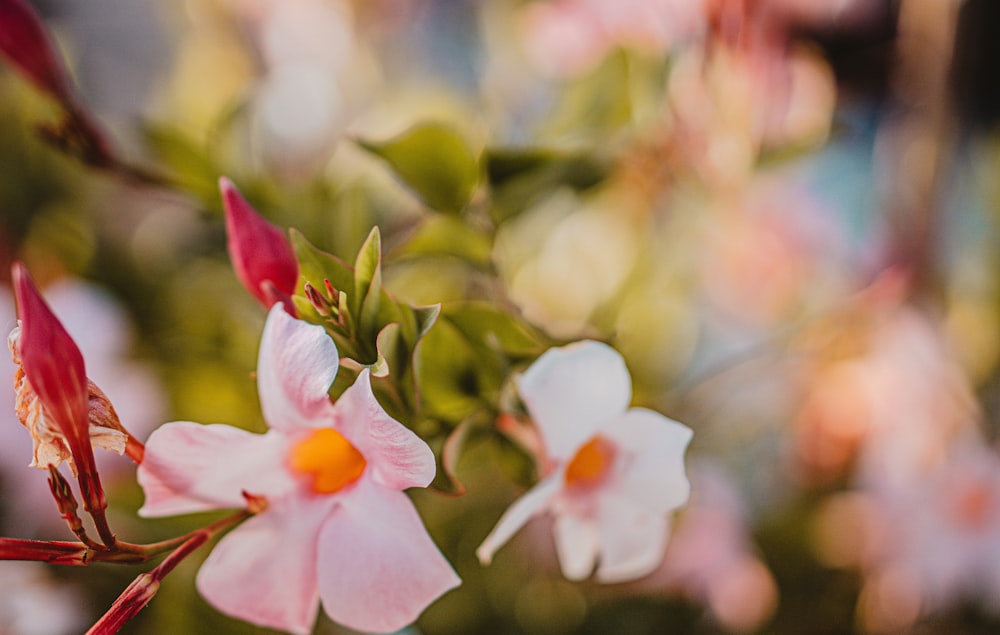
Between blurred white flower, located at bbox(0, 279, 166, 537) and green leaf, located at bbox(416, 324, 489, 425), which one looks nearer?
green leaf, located at bbox(416, 324, 489, 425)

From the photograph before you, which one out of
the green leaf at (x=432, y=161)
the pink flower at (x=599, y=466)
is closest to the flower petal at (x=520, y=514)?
the pink flower at (x=599, y=466)

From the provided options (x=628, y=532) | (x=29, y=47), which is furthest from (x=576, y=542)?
(x=29, y=47)

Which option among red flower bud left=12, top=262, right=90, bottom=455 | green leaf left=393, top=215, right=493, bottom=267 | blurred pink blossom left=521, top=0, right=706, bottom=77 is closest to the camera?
red flower bud left=12, top=262, right=90, bottom=455

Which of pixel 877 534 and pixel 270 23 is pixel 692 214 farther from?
pixel 270 23

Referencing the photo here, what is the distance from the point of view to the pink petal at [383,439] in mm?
146

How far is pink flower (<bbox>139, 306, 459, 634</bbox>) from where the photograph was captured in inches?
5.9

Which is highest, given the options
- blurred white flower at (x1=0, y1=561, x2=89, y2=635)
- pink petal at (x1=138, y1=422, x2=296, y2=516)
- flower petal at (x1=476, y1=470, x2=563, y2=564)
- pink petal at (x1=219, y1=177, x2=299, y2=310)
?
A: pink petal at (x1=219, y1=177, x2=299, y2=310)

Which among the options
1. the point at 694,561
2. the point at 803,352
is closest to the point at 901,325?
the point at 803,352

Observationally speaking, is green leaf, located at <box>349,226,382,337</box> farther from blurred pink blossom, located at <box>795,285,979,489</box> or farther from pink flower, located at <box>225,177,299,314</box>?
blurred pink blossom, located at <box>795,285,979,489</box>

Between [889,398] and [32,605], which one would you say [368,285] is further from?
[889,398]

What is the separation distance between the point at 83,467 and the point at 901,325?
A: 16.6 inches

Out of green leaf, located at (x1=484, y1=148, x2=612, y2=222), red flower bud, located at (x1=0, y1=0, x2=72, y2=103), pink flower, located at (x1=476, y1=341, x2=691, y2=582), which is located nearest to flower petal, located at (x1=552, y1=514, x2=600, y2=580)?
pink flower, located at (x1=476, y1=341, x2=691, y2=582)

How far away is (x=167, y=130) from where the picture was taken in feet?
0.94

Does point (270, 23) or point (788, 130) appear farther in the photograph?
point (270, 23)
